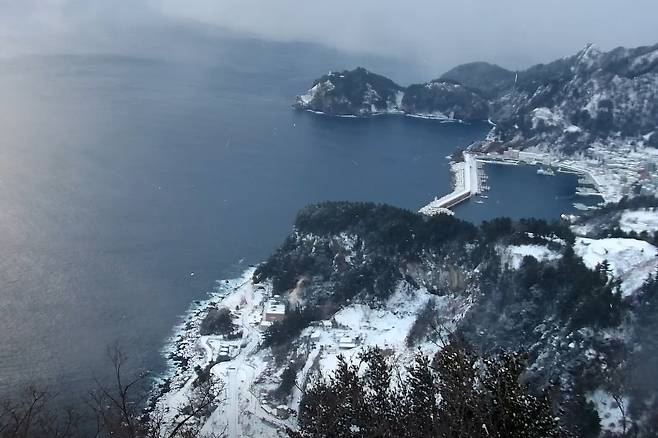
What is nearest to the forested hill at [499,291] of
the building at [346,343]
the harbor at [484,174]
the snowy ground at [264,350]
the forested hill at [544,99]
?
the snowy ground at [264,350]

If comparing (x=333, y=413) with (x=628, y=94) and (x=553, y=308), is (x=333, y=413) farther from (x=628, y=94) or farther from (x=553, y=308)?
(x=628, y=94)

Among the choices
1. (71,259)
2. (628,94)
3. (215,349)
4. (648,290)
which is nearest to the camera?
(648,290)

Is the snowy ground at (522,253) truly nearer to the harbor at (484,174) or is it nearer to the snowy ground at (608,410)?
the snowy ground at (608,410)

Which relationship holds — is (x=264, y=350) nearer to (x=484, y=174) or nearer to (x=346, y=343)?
(x=346, y=343)

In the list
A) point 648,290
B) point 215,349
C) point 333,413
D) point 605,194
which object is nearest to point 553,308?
point 648,290

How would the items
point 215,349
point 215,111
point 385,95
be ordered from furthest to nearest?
point 385,95
point 215,111
point 215,349

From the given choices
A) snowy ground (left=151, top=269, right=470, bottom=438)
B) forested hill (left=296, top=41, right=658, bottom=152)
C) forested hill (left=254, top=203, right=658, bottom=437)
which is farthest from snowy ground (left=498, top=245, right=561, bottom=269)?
forested hill (left=296, top=41, right=658, bottom=152)
